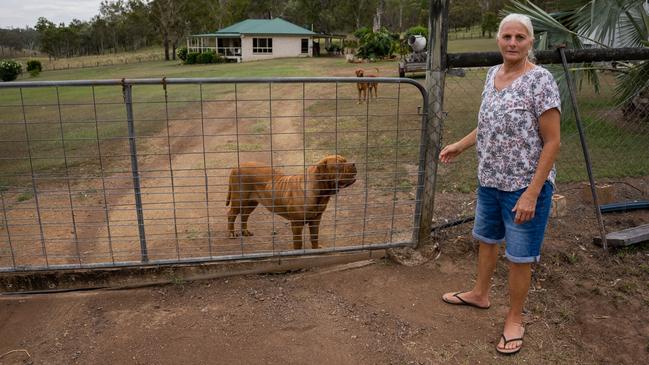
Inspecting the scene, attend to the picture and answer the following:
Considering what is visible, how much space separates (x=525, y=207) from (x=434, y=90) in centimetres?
155

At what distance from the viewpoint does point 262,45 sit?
1980 inches

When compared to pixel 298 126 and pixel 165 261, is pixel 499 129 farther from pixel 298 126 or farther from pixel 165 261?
pixel 298 126

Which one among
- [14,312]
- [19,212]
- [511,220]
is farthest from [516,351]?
[19,212]

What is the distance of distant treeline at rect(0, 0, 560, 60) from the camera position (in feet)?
185

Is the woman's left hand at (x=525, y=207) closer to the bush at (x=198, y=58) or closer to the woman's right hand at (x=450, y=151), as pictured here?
the woman's right hand at (x=450, y=151)

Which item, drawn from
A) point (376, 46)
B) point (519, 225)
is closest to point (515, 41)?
point (519, 225)

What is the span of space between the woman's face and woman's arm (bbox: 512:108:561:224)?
1.26 ft

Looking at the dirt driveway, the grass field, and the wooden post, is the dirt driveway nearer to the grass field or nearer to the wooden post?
the wooden post

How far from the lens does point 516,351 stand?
11.1 feet

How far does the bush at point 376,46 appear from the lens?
120ft

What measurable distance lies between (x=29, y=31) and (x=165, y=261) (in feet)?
466

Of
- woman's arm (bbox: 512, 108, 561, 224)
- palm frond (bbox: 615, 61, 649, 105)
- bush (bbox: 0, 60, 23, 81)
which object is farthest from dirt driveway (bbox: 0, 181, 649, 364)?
bush (bbox: 0, 60, 23, 81)

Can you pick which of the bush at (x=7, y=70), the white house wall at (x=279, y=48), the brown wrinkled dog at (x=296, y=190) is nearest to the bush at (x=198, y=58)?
the white house wall at (x=279, y=48)

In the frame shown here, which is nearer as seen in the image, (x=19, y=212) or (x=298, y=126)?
(x=19, y=212)
